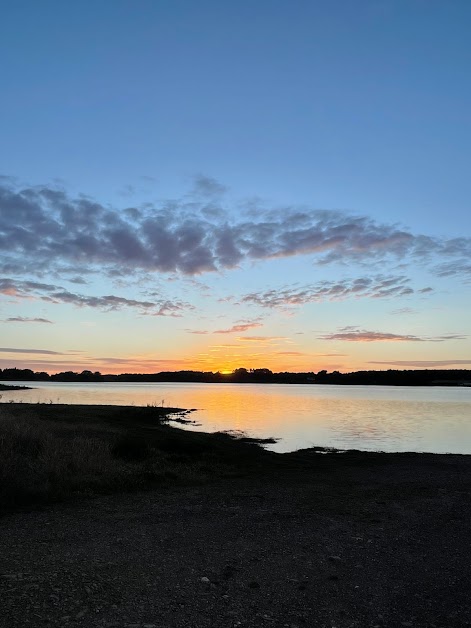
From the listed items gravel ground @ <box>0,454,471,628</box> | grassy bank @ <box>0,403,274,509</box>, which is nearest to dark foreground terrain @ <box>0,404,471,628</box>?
gravel ground @ <box>0,454,471,628</box>

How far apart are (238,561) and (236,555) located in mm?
342

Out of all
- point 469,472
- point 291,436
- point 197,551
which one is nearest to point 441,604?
point 197,551

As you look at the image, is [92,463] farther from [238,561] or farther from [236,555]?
[238,561]

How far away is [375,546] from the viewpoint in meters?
10.3

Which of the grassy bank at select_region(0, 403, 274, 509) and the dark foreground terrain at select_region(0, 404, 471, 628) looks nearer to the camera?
the dark foreground terrain at select_region(0, 404, 471, 628)

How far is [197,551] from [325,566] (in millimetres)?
2508

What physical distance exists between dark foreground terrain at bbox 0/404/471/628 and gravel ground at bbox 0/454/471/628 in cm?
3

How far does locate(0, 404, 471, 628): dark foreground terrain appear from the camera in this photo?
6996 millimetres

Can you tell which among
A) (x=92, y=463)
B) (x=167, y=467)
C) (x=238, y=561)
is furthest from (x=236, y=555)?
(x=167, y=467)

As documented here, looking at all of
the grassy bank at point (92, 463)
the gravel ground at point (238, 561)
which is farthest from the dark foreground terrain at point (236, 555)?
the grassy bank at point (92, 463)

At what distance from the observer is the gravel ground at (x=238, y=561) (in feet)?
22.8

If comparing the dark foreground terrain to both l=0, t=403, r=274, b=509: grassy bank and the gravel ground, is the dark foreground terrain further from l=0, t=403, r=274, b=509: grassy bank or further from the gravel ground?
l=0, t=403, r=274, b=509: grassy bank

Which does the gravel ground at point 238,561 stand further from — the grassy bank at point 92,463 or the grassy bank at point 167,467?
the grassy bank at point 167,467

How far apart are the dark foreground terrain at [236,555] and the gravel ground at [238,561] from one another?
0.03m
